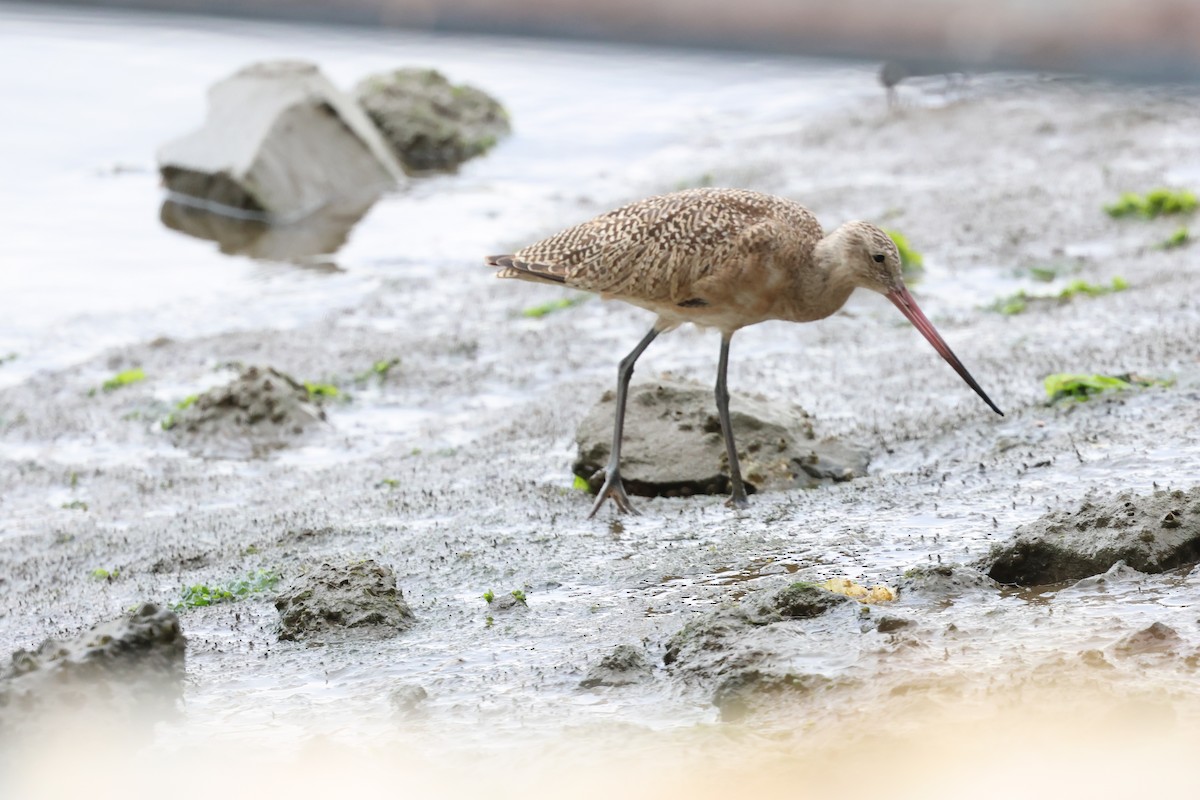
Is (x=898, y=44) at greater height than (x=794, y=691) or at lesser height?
greater

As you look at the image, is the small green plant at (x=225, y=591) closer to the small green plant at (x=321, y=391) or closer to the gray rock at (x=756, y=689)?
the gray rock at (x=756, y=689)

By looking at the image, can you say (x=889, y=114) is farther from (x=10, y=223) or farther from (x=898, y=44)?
(x=898, y=44)

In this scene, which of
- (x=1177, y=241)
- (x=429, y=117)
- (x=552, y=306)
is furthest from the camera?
(x=429, y=117)

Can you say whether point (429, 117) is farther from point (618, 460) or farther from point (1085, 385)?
point (1085, 385)

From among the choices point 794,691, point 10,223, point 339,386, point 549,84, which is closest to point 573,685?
point 794,691

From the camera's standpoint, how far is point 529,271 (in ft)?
20.4

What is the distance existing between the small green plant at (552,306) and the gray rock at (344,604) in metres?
5.09

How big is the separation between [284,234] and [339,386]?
4.40 meters

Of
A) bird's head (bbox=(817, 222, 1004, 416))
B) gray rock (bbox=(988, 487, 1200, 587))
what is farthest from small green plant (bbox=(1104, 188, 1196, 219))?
gray rock (bbox=(988, 487, 1200, 587))

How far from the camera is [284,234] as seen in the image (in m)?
12.6

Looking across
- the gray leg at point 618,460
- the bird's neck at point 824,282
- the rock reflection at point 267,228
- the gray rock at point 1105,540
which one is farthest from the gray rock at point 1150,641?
the rock reflection at point 267,228

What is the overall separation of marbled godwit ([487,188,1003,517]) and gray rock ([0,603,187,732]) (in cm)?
236

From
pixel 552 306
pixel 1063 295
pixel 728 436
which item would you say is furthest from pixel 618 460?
pixel 1063 295

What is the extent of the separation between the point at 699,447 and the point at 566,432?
113cm
